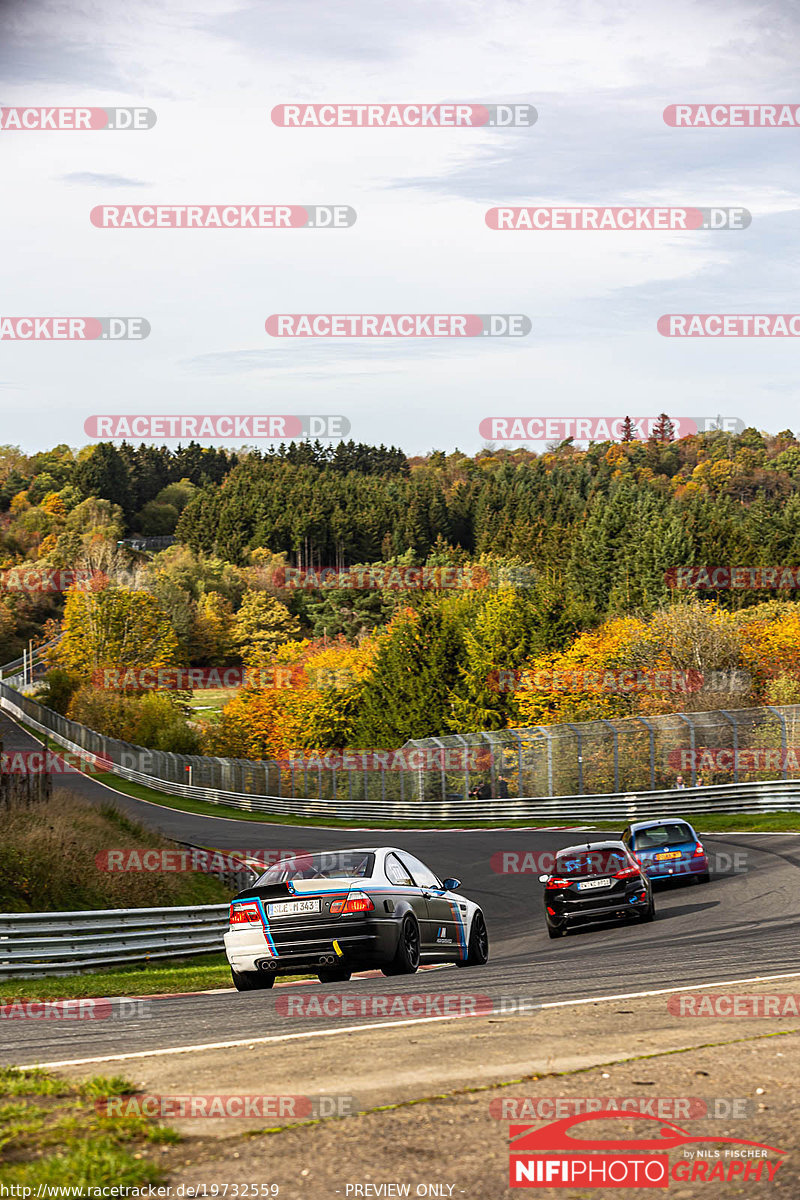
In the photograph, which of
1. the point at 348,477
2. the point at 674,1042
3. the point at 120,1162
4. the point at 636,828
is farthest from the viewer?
the point at 348,477

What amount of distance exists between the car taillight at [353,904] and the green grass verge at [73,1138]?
5677 mm

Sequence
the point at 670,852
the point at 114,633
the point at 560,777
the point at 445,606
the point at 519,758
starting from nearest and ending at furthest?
the point at 670,852, the point at 560,777, the point at 519,758, the point at 445,606, the point at 114,633

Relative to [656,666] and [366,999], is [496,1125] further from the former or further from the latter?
[656,666]

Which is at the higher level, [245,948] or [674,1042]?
[674,1042]

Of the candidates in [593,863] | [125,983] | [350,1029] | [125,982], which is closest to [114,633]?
[593,863]

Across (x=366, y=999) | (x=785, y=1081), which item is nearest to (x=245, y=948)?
(x=366, y=999)

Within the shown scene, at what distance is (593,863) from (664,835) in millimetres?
4618

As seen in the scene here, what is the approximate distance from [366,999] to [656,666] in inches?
2261

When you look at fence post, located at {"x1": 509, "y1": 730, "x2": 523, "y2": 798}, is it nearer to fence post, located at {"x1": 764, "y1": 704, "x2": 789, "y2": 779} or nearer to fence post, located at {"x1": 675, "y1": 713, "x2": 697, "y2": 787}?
fence post, located at {"x1": 675, "y1": 713, "x2": 697, "y2": 787}

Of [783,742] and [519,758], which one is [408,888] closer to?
[783,742]

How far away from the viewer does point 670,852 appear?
70.0 feet

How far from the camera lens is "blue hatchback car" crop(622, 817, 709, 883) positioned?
21.3m

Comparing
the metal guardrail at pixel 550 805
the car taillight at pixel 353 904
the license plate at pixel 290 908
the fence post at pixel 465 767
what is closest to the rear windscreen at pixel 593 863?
the car taillight at pixel 353 904

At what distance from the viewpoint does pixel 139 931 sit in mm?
16188
